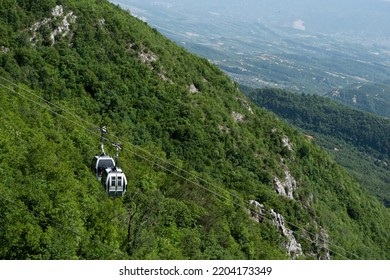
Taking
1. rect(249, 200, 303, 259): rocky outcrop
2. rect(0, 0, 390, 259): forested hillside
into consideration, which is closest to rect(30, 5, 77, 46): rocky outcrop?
rect(0, 0, 390, 259): forested hillside

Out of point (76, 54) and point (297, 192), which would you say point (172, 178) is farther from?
point (297, 192)

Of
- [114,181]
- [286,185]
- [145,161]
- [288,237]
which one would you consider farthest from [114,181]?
[286,185]

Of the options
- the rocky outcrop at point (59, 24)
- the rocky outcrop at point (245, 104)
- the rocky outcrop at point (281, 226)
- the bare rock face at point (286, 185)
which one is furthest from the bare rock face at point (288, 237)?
the rocky outcrop at point (59, 24)

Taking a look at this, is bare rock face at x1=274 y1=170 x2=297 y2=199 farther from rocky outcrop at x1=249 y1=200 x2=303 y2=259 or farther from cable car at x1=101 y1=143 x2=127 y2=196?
cable car at x1=101 y1=143 x2=127 y2=196

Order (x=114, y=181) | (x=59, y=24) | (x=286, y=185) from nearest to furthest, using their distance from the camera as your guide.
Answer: (x=114, y=181)
(x=59, y=24)
(x=286, y=185)

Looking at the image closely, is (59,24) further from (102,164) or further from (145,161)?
(102,164)
